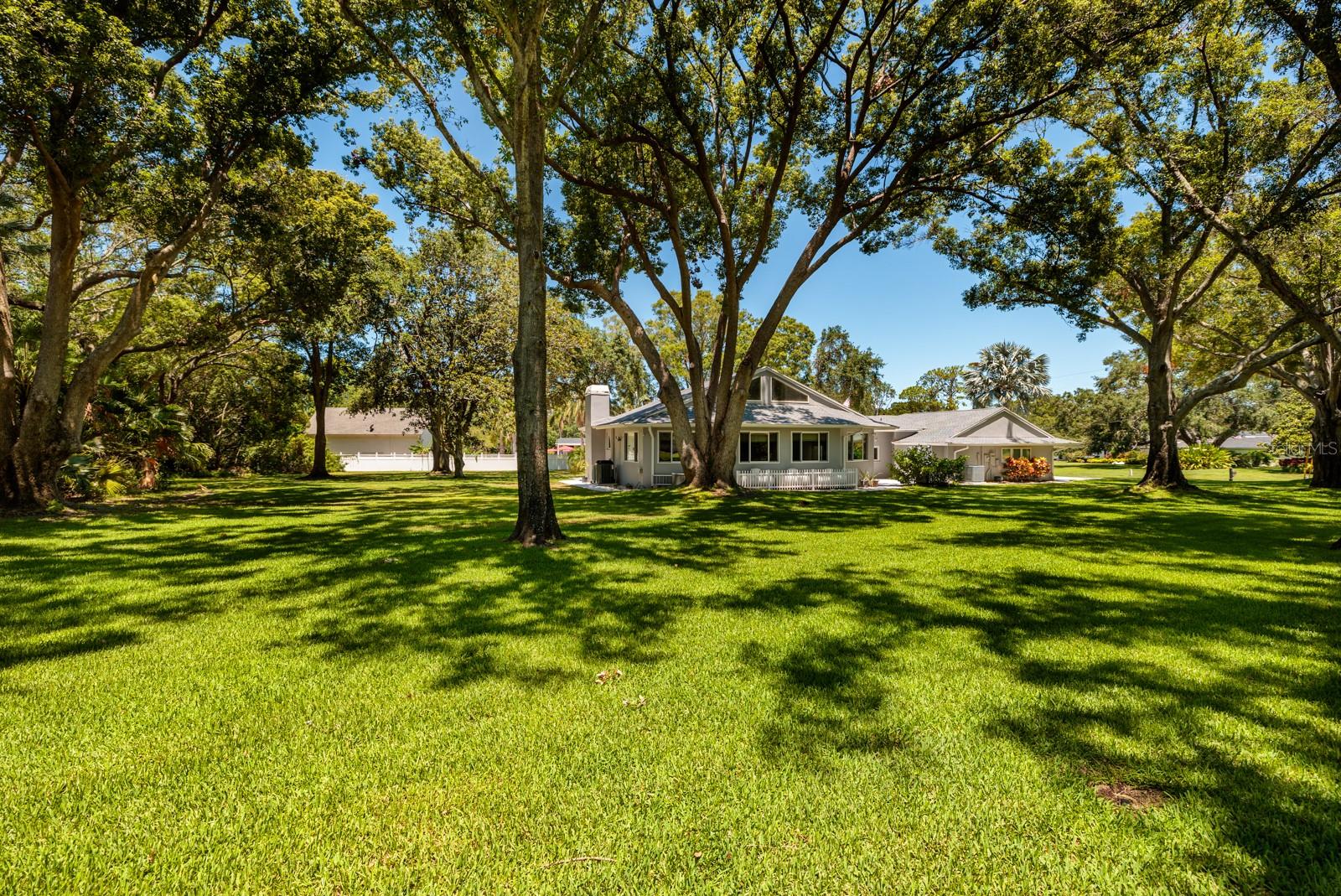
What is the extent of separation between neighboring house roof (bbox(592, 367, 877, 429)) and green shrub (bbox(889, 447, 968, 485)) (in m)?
2.65

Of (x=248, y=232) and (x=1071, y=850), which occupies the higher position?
(x=248, y=232)

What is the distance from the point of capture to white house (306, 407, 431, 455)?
145ft

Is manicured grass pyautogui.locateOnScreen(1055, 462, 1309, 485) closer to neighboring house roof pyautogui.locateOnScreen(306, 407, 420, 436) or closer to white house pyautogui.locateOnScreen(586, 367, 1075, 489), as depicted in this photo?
→ white house pyautogui.locateOnScreen(586, 367, 1075, 489)

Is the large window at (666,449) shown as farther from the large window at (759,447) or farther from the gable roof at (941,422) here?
the gable roof at (941,422)

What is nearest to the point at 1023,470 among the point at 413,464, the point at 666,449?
the point at 666,449

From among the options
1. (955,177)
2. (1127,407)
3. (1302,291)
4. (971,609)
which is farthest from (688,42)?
(1127,407)

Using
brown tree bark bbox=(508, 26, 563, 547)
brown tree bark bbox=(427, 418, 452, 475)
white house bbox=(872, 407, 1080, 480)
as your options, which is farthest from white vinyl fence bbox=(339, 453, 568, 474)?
brown tree bark bbox=(508, 26, 563, 547)

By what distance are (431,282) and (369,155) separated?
1381 centimetres

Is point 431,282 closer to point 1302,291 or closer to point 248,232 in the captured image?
point 248,232

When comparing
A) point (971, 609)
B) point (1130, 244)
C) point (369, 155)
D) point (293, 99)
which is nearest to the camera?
point (971, 609)

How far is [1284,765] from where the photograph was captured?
2812 mm

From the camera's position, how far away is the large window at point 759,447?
23078 mm

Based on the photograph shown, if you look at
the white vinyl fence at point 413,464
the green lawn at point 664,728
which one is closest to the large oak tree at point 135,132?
the green lawn at point 664,728

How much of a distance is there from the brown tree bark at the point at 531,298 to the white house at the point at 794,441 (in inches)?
478
